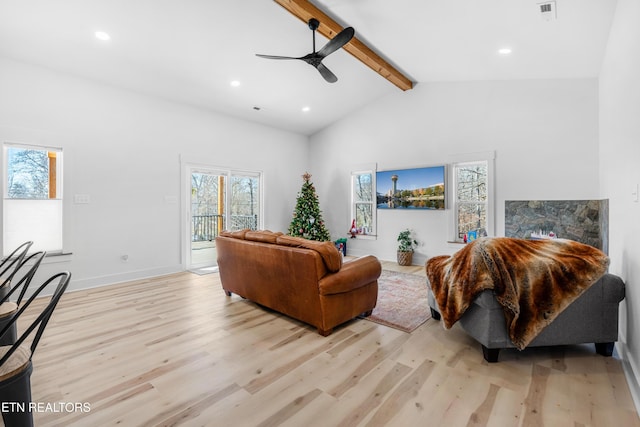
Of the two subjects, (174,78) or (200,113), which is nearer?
(174,78)

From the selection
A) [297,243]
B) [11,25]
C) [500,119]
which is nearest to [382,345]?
[297,243]

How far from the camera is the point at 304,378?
2.14 m

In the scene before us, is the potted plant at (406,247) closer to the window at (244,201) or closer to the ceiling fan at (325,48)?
the window at (244,201)

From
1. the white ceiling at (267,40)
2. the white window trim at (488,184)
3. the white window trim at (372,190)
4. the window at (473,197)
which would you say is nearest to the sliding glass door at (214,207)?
the white ceiling at (267,40)

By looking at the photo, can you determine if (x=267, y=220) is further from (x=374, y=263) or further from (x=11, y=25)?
(x=11, y=25)

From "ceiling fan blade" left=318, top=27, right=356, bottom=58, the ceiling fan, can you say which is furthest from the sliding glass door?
"ceiling fan blade" left=318, top=27, right=356, bottom=58

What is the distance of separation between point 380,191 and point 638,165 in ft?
14.6

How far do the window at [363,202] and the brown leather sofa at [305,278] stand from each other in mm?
3633

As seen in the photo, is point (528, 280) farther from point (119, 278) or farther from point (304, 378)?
point (119, 278)

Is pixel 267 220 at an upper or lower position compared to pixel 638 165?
lower

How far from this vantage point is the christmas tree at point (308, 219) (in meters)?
6.77

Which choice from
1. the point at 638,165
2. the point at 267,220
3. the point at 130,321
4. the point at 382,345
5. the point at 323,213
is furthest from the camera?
the point at 323,213

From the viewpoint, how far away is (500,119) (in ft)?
16.4

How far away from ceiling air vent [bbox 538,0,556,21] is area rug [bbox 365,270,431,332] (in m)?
3.17
